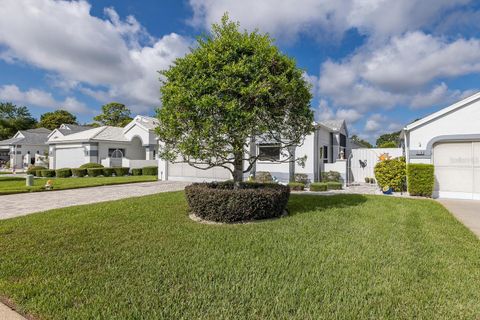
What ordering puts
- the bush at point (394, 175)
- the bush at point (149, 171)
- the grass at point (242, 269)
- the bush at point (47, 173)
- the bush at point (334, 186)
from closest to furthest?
the grass at point (242, 269), the bush at point (394, 175), the bush at point (334, 186), the bush at point (47, 173), the bush at point (149, 171)

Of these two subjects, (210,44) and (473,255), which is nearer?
(473,255)

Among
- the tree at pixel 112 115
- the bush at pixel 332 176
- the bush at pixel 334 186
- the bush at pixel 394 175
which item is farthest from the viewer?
the tree at pixel 112 115

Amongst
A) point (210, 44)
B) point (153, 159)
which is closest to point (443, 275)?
point (210, 44)

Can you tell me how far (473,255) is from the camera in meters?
4.77

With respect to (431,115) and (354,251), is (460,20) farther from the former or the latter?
(354,251)

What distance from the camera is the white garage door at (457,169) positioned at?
11.3m

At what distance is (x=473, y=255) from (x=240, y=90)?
5849 mm

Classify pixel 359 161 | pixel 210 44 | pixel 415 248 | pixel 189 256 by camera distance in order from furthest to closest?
pixel 359 161
pixel 210 44
pixel 415 248
pixel 189 256

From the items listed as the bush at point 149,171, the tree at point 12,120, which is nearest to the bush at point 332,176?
the bush at point 149,171

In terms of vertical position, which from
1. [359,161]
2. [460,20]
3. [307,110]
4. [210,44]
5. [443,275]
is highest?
[460,20]

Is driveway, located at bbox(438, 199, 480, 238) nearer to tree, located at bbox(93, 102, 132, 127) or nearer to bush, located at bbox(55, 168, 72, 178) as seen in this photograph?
bush, located at bbox(55, 168, 72, 178)

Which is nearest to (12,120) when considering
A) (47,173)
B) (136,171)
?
(47,173)

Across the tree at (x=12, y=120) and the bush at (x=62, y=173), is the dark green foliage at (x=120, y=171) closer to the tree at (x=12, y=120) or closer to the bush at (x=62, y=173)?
the bush at (x=62, y=173)

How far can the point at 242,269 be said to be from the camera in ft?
13.2
